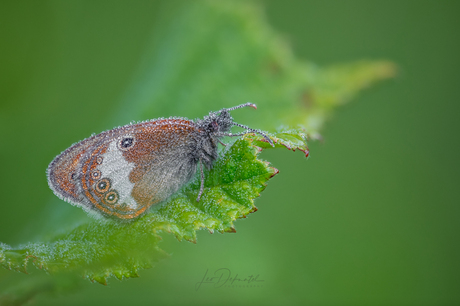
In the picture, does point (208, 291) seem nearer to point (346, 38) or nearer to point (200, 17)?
point (200, 17)

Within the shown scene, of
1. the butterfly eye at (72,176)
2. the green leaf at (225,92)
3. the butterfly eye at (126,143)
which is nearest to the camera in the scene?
the green leaf at (225,92)

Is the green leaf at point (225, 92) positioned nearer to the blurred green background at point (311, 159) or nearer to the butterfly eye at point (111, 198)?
the butterfly eye at point (111, 198)

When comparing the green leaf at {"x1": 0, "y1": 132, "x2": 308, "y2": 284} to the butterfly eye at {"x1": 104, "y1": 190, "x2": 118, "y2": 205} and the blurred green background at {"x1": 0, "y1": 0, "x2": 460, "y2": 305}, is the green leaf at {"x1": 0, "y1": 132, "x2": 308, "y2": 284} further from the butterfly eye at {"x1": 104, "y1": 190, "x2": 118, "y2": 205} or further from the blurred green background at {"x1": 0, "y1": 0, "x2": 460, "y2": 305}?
the blurred green background at {"x1": 0, "y1": 0, "x2": 460, "y2": 305}

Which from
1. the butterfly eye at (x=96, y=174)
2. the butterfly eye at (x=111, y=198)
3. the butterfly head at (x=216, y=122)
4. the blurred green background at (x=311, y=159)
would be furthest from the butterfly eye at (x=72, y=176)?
the butterfly head at (x=216, y=122)

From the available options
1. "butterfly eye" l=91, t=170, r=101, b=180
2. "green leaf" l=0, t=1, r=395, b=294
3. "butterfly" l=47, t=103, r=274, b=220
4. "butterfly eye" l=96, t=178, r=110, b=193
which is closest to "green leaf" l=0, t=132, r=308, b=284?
"green leaf" l=0, t=1, r=395, b=294

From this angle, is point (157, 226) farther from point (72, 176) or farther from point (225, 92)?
point (225, 92)

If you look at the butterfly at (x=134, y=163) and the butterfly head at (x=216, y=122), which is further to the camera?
the butterfly head at (x=216, y=122)

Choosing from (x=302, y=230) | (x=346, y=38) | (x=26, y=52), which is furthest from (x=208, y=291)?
(x=346, y=38)
